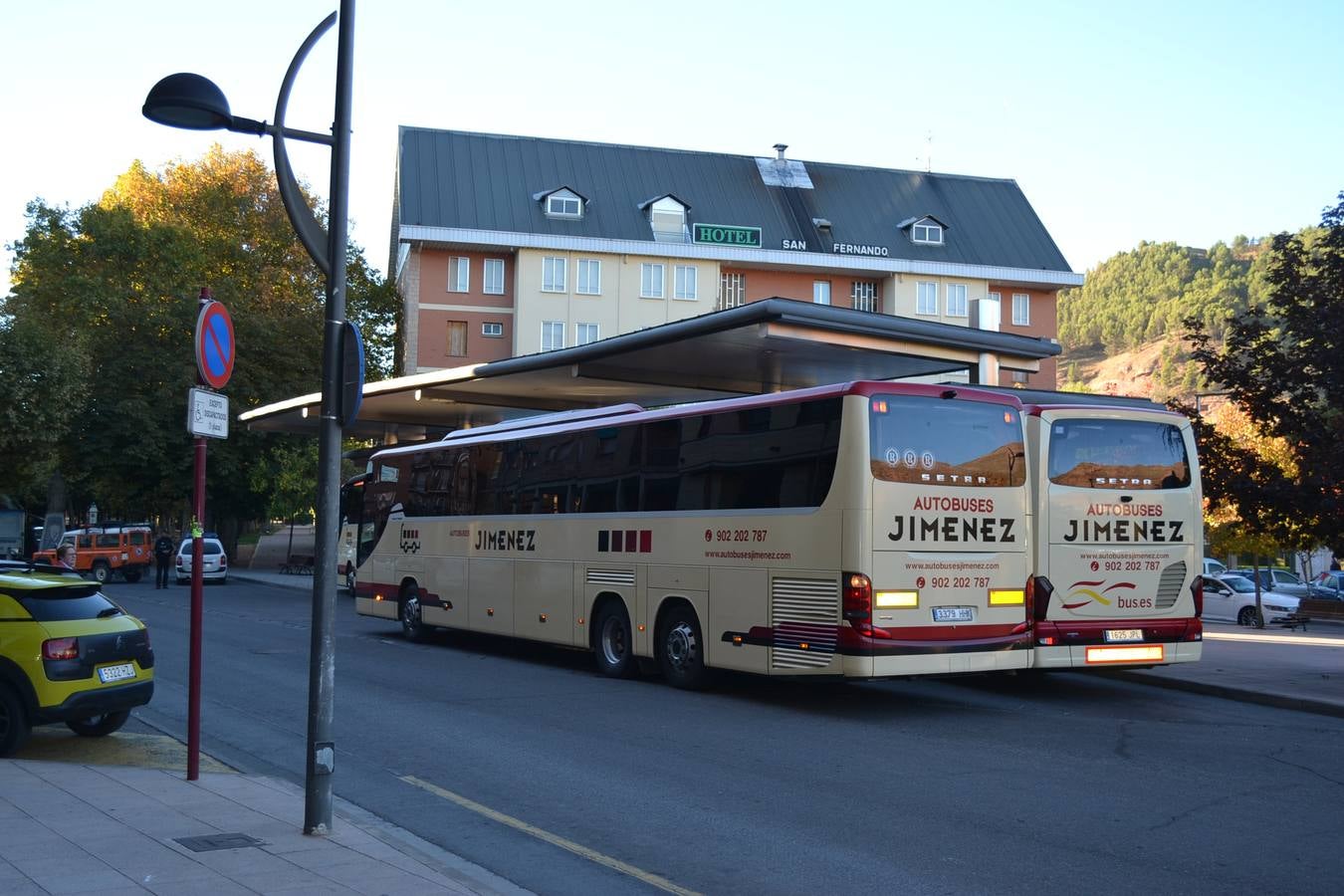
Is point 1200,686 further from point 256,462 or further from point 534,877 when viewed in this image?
point 256,462

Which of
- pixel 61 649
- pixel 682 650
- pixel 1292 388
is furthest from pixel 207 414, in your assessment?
pixel 1292 388

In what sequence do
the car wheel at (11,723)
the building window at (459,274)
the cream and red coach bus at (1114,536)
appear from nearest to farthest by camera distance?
the car wheel at (11,723), the cream and red coach bus at (1114,536), the building window at (459,274)

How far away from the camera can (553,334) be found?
62.0 meters

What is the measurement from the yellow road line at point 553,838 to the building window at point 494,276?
52630 millimetres

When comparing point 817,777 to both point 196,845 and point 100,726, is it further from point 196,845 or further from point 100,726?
point 100,726

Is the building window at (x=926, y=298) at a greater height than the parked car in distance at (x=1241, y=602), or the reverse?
the building window at (x=926, y=298)

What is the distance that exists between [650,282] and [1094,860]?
56.2 meters

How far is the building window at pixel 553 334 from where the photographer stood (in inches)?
2427

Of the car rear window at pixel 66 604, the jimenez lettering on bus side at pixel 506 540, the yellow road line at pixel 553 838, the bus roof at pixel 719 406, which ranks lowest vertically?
the yellow road line at pixel 553 838

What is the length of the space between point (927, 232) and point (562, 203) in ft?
60.0

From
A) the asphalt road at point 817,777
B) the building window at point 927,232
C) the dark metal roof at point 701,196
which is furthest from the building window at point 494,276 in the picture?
the asphalt road at point 817,777

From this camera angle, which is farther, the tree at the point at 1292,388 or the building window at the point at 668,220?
the building window at the point at 668,220

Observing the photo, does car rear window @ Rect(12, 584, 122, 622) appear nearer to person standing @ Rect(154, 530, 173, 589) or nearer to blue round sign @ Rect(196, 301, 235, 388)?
blue round sign @ Rect(196, 301, 235, 388)

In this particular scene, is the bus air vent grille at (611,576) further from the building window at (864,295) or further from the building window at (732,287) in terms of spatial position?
the building window at (864,295)
